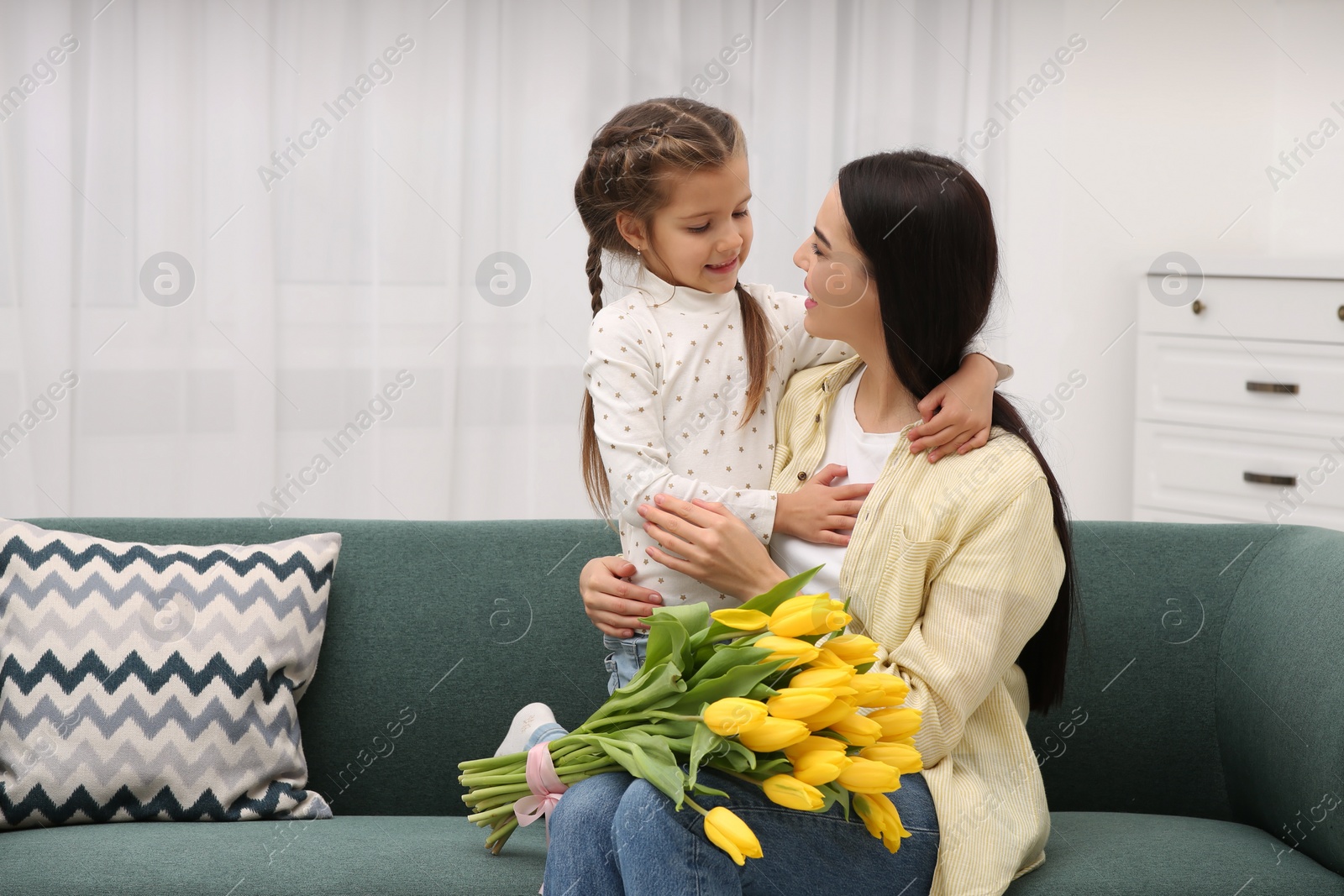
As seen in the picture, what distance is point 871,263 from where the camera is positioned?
148cm

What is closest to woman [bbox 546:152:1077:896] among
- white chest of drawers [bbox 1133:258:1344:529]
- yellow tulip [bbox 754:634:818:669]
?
yellow tulip [bbox 754:634:818:669]

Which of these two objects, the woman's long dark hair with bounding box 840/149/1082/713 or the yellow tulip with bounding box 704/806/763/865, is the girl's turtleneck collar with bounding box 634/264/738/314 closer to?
the woman's long dark hair with bounding box 840/149/1082/713

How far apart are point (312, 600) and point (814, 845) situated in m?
0.93

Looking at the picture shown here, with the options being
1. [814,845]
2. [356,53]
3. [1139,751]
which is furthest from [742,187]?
[356,53]

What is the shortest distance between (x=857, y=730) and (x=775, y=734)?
0.11 meters

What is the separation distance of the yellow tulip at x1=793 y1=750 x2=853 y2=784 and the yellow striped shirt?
0.25 meters

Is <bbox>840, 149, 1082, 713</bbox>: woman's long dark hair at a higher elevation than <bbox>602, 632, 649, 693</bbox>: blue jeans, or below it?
higher

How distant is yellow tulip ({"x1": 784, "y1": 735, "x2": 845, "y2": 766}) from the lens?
1.15 meters

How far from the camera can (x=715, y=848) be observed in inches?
48.6

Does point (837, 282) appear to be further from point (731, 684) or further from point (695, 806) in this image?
point (695, 806)

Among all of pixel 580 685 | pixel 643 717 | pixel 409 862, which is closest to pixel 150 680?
pixel 409 862

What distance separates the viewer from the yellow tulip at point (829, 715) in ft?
3.74

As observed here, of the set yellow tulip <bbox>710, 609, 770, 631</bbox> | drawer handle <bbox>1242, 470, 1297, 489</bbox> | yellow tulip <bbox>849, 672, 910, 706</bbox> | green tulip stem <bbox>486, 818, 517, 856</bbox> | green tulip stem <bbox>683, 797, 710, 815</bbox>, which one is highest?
yellow tulip <bbox>710, 609, 770, 631</bbox>

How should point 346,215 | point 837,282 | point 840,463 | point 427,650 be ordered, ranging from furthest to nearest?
point 346,215 < point 427,650 < point 840,463 < point 837,282
